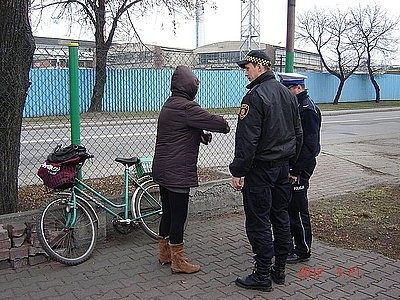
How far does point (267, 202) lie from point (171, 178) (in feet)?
2.95

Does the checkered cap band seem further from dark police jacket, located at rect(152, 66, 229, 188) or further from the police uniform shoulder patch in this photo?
dark police jacket, located at rect(152, 66, 229, 188)

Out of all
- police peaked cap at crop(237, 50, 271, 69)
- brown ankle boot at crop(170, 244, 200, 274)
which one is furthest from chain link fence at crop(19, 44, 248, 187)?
brown ankle boot at crop(170, 244, 200, 274)

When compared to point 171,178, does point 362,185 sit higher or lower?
lower

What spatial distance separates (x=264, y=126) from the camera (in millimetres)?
4023

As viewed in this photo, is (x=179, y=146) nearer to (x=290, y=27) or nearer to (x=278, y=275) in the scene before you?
(x=278, y=275)

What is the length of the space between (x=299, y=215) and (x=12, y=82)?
324cm

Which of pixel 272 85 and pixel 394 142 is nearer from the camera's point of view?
pixel 272 85

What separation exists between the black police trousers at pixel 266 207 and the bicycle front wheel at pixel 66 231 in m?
1.69

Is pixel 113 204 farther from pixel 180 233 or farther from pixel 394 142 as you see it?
pixel 394 142

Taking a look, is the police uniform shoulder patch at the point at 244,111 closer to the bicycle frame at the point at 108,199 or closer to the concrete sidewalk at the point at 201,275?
the concrete sidewalk at the point at 201,275

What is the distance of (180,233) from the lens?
4.53 metres

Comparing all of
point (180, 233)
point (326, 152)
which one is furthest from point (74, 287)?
point (326, 152)

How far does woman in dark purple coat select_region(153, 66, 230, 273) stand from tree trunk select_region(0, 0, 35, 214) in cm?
165

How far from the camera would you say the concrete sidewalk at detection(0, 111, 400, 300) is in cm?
409
